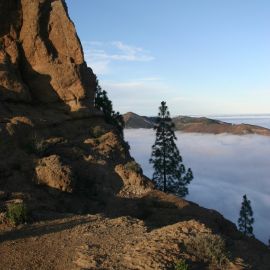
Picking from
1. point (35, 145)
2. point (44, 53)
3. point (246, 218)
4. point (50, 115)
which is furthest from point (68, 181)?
point (246, 218)

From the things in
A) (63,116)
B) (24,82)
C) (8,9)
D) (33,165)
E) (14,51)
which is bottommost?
(33,165)

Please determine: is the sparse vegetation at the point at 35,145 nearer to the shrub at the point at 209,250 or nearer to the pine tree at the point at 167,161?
the shrub at the point at 209,250

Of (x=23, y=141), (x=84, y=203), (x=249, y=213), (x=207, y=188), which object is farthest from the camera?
(x=207, y=188)

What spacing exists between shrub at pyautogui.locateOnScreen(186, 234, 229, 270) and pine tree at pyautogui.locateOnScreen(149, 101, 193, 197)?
30.9 metres

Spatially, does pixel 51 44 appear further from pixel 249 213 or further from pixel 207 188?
pixel 207 188

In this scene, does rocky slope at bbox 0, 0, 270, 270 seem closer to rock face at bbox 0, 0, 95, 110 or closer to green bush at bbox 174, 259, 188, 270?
rock face at bbox 0, 0, 95, 110

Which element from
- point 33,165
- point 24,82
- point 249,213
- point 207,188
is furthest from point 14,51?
point 207,188

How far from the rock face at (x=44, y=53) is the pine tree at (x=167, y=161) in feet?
45.6

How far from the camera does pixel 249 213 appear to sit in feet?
182

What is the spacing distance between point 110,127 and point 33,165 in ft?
29.2

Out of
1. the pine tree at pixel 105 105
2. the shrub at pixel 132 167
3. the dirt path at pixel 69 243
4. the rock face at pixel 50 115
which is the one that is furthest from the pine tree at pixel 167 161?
the dirt path at pixel 69 243

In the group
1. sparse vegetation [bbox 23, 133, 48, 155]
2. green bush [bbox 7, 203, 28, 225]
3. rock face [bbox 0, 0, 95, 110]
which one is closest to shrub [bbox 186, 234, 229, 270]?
green bush [bbox 7, 203, 28, 225]

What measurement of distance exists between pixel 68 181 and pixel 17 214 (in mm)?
7760

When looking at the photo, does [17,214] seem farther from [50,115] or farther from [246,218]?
[246,218]
